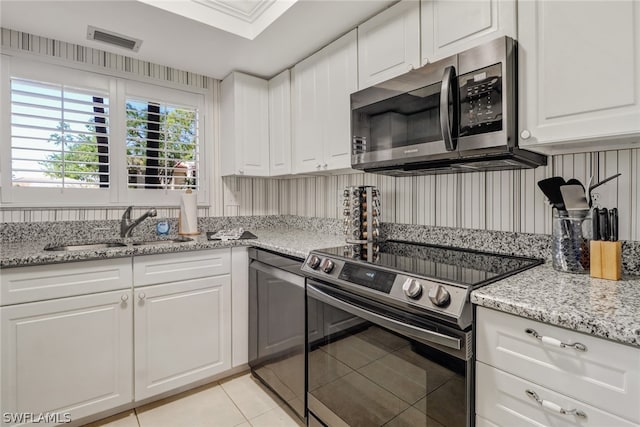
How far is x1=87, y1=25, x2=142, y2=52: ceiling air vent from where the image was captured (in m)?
1.95

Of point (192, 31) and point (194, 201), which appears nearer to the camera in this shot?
point (192, 31)

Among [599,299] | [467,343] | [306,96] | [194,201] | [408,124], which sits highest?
[306,96]

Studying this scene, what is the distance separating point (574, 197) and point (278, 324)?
5.07 feet

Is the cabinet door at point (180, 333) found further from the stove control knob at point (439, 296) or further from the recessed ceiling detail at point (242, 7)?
the recessed ceiling detail at point (242, 7)

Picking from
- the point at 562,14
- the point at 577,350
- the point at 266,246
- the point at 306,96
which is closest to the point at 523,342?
the point at 577,350

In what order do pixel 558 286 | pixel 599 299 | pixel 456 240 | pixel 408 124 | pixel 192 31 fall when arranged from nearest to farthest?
pixel 599 299, pixel 558 286, pixel 408 124, pixel 456 240, pixel 192 31

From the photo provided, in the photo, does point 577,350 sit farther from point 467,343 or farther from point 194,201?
point 194,201

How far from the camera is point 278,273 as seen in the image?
185cm

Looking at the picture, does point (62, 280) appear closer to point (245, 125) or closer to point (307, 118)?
point (245, 125)

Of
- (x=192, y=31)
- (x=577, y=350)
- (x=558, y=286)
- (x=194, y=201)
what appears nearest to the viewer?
(x=577, y=350)

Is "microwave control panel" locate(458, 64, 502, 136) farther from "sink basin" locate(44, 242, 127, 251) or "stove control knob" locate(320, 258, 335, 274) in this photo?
"sink basin" locate(44, 242, 127, 251)

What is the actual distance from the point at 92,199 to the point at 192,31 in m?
1.31

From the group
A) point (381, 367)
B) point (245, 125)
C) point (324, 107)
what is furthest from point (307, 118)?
point (381, 367)

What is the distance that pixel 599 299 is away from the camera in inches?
34.7
